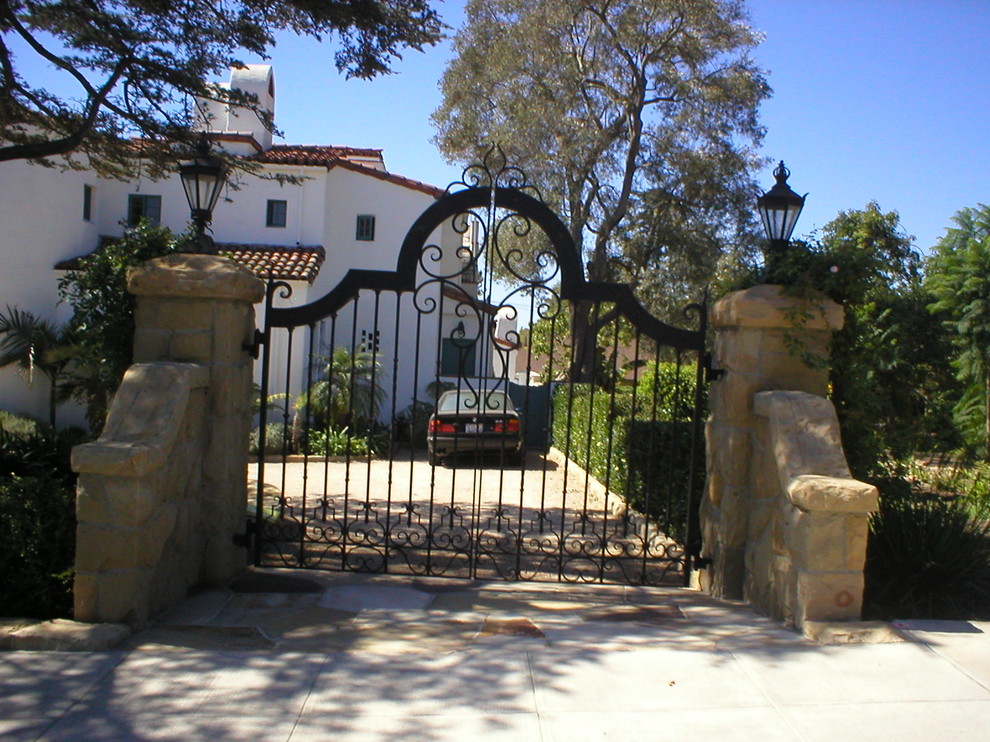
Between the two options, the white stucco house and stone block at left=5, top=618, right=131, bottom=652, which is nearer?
stone block at left=5, top=618, right=131, bottom=652

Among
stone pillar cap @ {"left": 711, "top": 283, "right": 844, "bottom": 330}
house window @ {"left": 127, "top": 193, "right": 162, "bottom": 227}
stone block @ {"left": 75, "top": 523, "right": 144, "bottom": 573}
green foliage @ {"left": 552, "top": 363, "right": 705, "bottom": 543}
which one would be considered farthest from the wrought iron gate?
house window @ {"left": 127, "top": 193, "right": 162, "bottom": 227}

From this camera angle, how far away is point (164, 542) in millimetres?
5215

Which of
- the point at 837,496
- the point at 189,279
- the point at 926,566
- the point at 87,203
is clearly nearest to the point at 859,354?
the point at 926,566

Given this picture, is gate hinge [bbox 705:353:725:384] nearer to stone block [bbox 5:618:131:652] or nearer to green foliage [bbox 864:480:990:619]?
green foliage [bbox 864:480:990:619]

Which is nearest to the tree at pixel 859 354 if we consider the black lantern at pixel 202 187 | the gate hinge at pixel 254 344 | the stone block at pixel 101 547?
the gate hinge at pixel 254 344

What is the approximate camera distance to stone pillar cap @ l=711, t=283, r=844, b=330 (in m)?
5.77

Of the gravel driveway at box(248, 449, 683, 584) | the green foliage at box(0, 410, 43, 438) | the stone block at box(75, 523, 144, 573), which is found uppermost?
the green foliage at box(0, 410, 43, 438)

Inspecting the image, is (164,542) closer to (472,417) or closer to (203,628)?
(203,628)

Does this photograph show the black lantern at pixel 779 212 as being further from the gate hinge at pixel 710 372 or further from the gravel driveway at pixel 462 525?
the gravel driveway at pixel 462 525

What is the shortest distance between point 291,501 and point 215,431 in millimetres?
5017

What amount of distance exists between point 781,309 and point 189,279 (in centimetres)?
395

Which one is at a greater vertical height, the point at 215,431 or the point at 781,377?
the point at 781,377

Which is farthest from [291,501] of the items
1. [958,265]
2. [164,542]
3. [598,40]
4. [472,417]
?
[598,40]

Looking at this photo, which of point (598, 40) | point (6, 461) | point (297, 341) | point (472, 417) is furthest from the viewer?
point (598, 40)
